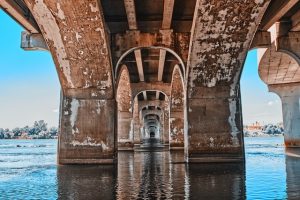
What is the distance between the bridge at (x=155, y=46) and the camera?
1164cm

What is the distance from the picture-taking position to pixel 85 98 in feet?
46.0

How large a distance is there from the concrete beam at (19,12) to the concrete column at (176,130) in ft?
62.8

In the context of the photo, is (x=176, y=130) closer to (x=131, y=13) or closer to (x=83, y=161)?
(x=83, y=161)

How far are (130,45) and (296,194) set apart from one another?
1117cm

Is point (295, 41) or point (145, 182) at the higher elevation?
point (295, 41)

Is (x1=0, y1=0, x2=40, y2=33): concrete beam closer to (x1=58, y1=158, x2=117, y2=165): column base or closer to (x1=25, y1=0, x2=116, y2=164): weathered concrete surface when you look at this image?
(x1=25, y1=0, x2=116, y2=164): weathered concrete surface

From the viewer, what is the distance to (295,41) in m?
17.2

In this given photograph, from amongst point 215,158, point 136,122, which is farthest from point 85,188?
point 136,122

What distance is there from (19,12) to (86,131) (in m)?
5.63

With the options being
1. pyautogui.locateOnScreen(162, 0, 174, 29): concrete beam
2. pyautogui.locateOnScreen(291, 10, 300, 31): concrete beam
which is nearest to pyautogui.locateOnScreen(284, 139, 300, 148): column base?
pyautogui.locateOnScreen(291, 10, 300, 31): concrete beam

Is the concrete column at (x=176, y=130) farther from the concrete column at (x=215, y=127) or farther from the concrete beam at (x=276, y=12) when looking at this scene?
the concrete column at (x=215, y=127)

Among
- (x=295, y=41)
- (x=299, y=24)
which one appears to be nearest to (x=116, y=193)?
(x=299, y=24)

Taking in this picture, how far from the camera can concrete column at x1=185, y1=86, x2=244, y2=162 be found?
14.1 meters

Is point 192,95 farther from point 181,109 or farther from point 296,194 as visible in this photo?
point 181,109
